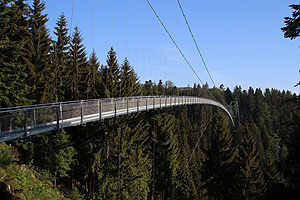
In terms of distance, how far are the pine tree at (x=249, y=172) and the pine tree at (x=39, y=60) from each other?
675 inches

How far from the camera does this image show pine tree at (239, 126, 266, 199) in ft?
65.9

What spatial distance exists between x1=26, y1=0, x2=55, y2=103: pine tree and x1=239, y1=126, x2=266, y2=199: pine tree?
17.1 m

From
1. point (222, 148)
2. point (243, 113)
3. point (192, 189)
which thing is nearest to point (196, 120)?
point (243, 113)

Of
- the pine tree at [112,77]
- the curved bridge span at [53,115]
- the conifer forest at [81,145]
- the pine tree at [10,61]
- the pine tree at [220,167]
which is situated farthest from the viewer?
the pine tree at [220,167]

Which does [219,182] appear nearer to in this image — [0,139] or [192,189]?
[192,189]

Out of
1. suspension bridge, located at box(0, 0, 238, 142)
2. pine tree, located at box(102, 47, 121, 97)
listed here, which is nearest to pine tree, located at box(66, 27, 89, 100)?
pine tree, located at box(102, 47, 121, 97)

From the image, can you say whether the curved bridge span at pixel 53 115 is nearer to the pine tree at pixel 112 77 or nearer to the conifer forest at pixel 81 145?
the conifer forest at pixel 81 145

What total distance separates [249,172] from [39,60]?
64.0 ft

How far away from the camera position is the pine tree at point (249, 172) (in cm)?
2008

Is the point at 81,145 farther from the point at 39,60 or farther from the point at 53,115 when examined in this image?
the point at 53,115

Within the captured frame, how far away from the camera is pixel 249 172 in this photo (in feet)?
66.9

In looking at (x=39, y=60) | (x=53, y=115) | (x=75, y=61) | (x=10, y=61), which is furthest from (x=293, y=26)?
(x=75, y=61)

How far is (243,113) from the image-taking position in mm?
100875

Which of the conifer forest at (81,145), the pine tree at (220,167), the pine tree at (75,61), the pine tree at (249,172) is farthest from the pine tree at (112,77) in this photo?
the pine tree at (249,172)
